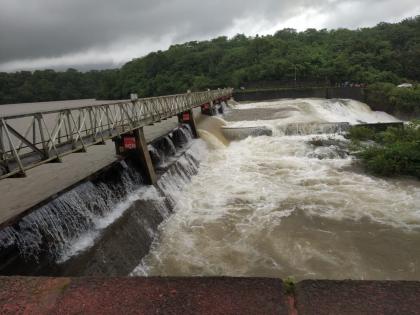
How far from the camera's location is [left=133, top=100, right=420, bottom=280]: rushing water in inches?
326

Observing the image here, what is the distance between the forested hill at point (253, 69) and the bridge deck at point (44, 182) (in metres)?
50.7

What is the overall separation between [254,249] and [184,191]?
17.4ft

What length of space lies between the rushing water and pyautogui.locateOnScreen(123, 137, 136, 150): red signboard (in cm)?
266

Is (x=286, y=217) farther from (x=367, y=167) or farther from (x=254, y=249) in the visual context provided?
(x=367, y=167)

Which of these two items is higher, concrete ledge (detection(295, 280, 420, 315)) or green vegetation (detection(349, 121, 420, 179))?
concrete ledge (detection(295, 280, 420, 315))

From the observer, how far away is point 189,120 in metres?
22.0

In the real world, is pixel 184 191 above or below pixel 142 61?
below

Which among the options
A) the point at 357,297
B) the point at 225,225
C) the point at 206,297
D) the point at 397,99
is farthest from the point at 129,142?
the point at 397,99

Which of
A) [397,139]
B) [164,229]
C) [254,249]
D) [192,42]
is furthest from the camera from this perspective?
[192,42]

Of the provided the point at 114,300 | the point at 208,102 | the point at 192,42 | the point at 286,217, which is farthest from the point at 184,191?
the point at 192,42

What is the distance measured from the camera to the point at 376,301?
225 cm

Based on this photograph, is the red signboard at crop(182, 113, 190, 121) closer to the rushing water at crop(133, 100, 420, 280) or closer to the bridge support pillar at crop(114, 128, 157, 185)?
the rushing water at crop(133, 100, 420, 280)

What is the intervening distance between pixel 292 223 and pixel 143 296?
27.8ft

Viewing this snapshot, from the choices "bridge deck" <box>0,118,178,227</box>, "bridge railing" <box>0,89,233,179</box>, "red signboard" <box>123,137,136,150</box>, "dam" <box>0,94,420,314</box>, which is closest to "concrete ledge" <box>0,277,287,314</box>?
"dam" <box>0,94,420,314</box>
